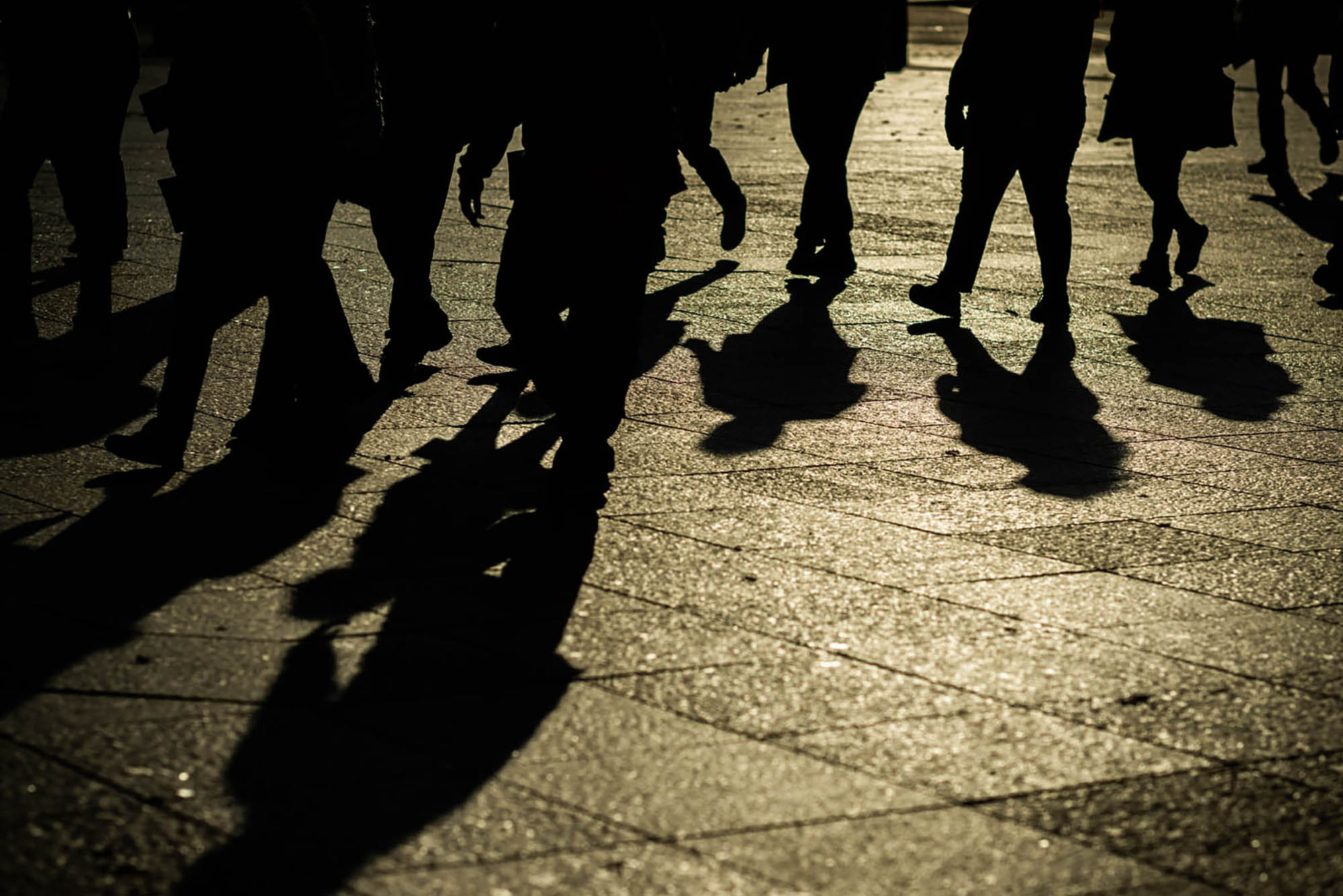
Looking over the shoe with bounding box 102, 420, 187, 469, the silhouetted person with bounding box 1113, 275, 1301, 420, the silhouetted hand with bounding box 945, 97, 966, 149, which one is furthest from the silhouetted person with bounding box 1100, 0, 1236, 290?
the shoe with bounding box 102, 420, 187, 469

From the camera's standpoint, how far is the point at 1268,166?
1129cm

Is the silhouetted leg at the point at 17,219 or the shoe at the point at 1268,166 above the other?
the silhouetted leg at the point at 17,219

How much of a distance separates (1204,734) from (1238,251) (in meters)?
6.15


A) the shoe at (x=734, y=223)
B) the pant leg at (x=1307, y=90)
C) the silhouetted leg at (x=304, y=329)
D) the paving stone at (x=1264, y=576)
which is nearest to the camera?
the paving stone at (x=1264, y=576)

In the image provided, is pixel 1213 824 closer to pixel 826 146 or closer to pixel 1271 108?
pixel 826 146

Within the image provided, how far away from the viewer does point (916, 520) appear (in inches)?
176

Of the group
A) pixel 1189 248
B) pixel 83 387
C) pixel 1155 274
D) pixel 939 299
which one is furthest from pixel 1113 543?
pixel 1189 248

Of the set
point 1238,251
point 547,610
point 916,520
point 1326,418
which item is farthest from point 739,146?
point 547,610

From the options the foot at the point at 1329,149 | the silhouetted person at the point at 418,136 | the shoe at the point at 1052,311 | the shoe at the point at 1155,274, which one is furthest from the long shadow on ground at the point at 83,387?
the foot at the point at 1329,149

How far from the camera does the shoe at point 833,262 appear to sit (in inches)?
310

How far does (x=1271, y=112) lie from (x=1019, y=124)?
516 centimetres

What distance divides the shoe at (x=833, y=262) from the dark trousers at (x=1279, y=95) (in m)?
4.54

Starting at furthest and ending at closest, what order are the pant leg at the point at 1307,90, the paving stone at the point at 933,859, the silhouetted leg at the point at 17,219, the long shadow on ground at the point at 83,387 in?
the pant leg at the point at 1307,90
the silhouetted leg at the point at 17,219
the long shadow on ground at the point at 83,387
the paving stone at the point at 933,859

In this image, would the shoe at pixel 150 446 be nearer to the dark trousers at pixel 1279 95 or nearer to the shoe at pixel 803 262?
the shoe at pixel 803 262
